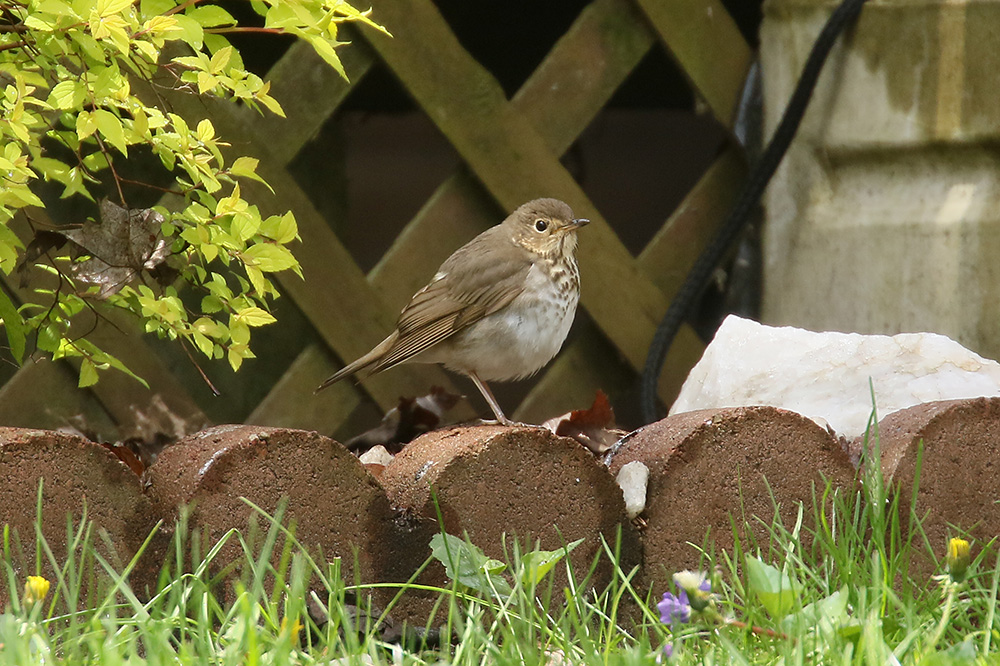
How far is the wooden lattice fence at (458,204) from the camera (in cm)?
349

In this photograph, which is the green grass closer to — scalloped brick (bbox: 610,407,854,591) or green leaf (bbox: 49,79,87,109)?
scalloped brick (bbox: 610,407,854,591)

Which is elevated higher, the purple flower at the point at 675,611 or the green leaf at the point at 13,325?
the green leaf at the point at 13,325

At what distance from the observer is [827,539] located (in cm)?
200

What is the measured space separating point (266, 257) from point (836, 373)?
4.19 ft

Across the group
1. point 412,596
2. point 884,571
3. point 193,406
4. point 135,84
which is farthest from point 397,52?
point 884,571

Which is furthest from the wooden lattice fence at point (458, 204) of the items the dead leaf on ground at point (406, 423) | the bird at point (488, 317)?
the bird at point (488, 317)

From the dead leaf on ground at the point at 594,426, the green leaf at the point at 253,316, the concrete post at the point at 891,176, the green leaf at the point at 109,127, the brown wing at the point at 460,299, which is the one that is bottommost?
the concrete post at the point at 891,176

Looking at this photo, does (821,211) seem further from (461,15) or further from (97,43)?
(97,43)

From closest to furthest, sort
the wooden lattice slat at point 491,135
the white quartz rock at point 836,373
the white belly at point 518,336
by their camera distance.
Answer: the white quartz rock at point 836,373 → the white belly at point 518,336 → the wooden lattice slat at point 491,135

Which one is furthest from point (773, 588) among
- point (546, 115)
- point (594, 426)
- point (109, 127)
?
point (546, 115)

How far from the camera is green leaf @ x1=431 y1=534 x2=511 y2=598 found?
1886 mm

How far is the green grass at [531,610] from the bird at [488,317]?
90 centimetres

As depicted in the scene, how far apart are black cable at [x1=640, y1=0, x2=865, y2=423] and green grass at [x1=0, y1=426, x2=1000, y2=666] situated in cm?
156

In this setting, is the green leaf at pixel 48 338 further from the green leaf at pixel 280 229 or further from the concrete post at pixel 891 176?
the concrete post at pixel 891 176
